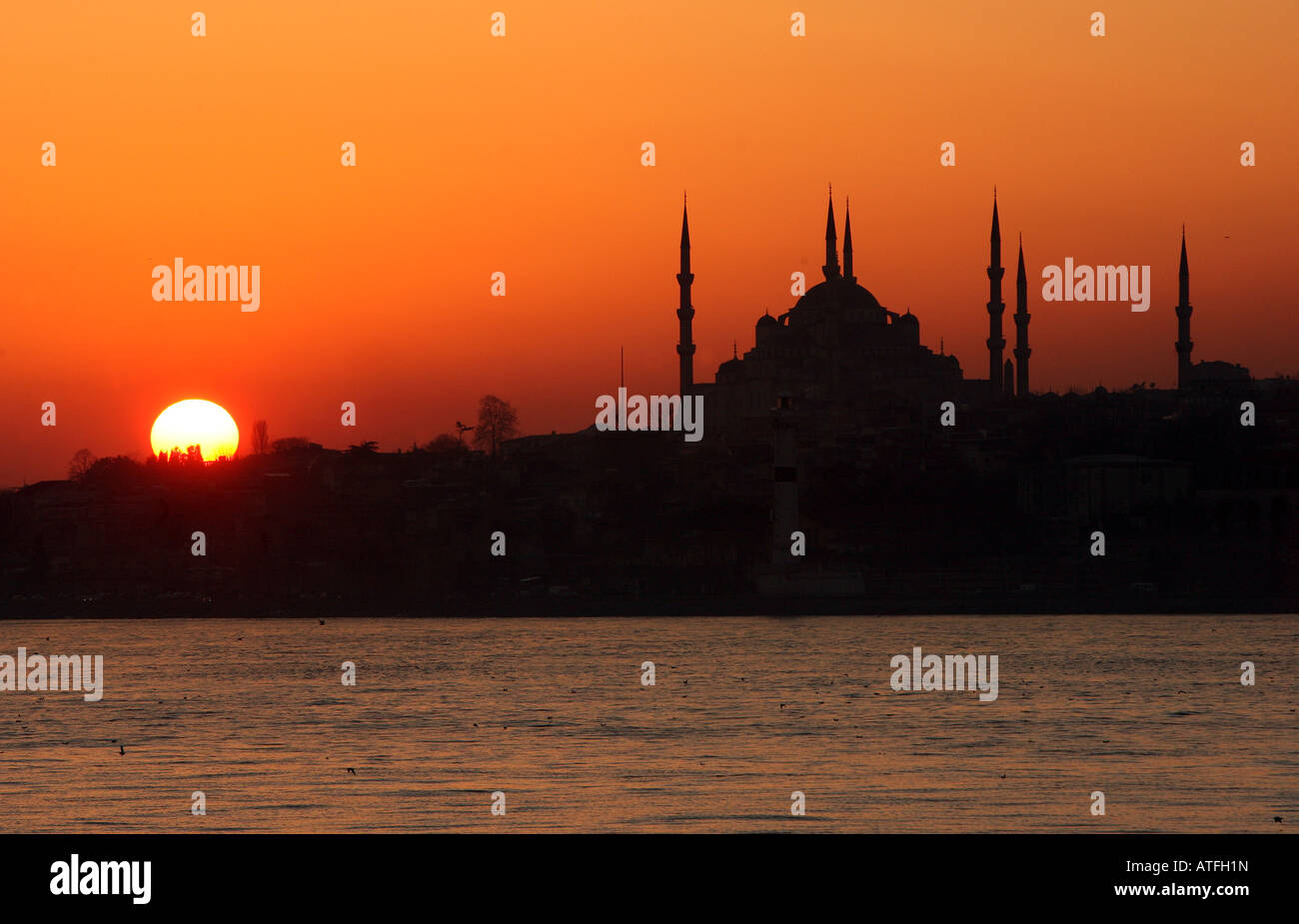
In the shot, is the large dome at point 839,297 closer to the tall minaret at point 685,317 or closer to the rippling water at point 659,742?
the tall minaret at point 685,317

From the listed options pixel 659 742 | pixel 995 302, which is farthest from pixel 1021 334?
pixel 659 742

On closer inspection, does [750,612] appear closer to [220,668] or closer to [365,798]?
[220,668]

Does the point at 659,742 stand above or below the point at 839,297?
below

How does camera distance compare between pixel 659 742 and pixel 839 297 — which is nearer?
pixel 659 742

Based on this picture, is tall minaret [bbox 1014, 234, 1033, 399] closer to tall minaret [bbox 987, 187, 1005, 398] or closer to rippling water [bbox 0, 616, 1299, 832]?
tall minaret [bbox 987, 187, 1005, 398]

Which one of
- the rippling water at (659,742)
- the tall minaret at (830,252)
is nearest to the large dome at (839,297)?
the tall minaret at (830,252)

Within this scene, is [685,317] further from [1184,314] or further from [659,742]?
[659,742]
